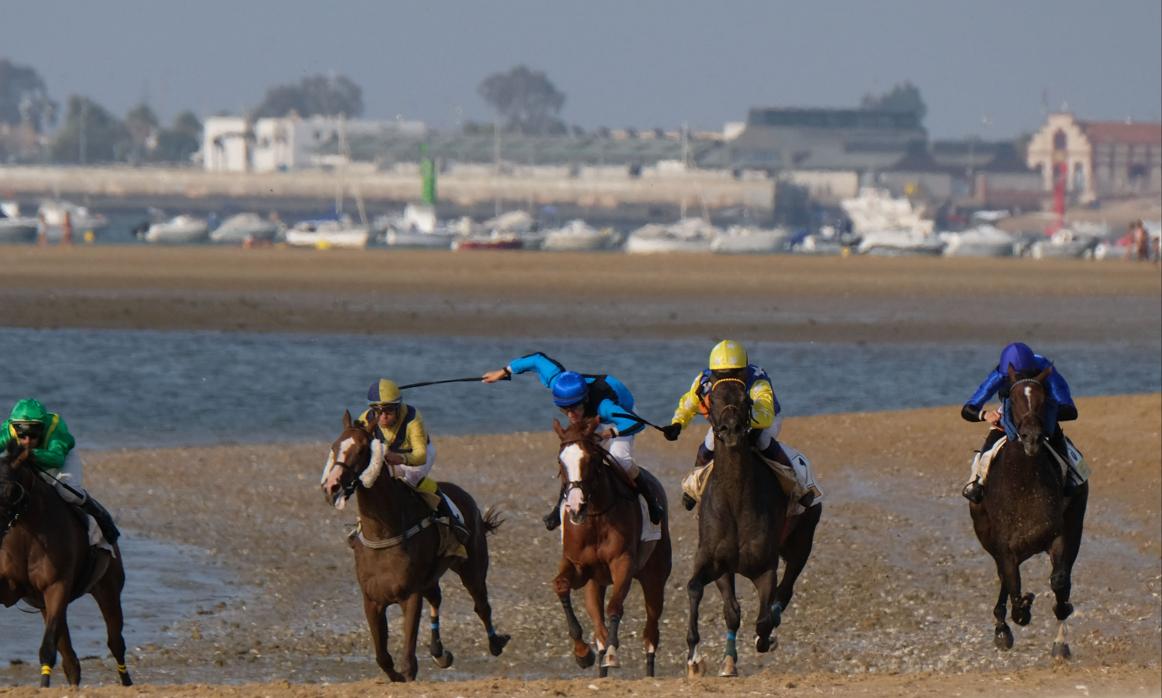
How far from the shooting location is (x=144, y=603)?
18.5 m

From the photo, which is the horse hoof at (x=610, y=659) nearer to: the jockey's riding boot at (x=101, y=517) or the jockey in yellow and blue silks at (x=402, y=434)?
the jockey in yellow and blue silks at (x=402, y=434)

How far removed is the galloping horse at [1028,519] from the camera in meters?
15.3

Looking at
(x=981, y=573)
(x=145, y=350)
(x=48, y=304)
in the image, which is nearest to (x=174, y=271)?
(x=48, y=304)

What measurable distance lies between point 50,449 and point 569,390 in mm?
3430

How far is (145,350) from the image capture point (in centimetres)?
4369

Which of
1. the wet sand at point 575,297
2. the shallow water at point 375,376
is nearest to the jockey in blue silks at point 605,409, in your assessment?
the shallow water at point 375,376

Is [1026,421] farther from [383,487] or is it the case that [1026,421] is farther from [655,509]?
[383,487]

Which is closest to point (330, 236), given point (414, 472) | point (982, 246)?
point (982, 246)

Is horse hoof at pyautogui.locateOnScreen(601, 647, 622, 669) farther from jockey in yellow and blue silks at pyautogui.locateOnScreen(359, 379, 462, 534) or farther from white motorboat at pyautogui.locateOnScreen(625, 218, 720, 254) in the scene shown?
white motorboat at pyautogui.locateOnScreen(625, 218, 720, 254)

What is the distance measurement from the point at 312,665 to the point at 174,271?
5191 cm

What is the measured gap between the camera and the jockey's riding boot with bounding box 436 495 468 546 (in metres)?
14.8

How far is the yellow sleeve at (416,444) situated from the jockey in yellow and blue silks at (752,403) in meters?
1.60

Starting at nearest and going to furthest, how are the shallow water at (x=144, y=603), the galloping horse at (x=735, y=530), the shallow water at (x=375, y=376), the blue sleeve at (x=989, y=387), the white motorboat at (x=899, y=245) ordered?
the galloping horse at (x=735, y=530), the blue sleeve at (x=989, y=387), the shallow water at (x=144, y=603), the shallow water at (x=375, y=376), the white motorboat at (x=899, y=245)

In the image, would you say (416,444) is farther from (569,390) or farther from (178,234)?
(178,234)
